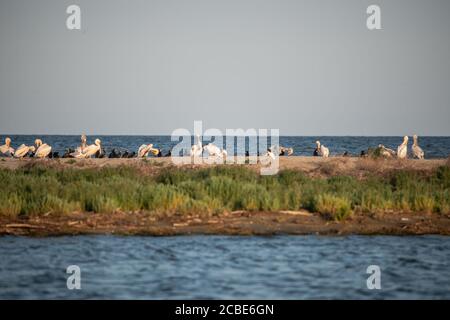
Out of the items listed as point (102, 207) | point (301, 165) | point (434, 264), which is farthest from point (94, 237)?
point (301, 165)

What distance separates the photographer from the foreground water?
Answer: 14.0m

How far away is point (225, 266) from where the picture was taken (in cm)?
1569

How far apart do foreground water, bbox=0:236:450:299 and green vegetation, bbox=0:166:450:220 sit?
1.70 meters

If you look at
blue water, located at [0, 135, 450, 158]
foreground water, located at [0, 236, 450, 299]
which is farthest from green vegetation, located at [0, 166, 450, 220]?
blue water, located at [0, 135, 450, 158]

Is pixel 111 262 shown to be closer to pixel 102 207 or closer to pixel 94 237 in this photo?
pixel 94 237

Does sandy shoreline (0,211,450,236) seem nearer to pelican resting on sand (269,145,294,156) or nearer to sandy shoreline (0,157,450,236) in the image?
sandy shoreline (0,157,450,236)

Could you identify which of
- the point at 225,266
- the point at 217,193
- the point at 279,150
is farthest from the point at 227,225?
the point at 279,150

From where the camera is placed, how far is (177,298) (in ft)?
44.7

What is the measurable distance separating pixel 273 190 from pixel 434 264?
618cm

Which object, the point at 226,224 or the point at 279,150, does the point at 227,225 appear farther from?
the point at 279,150

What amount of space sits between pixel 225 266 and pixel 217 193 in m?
5.32

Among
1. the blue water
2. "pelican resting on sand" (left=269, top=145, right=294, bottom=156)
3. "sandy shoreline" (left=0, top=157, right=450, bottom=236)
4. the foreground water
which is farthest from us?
the blue water

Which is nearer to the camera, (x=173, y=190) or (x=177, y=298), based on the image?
(x=177, y=298)
